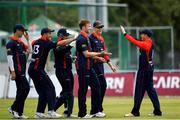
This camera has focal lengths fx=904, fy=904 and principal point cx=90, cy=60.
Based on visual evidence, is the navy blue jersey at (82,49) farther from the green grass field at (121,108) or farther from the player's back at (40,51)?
the green grass field at (121,108)

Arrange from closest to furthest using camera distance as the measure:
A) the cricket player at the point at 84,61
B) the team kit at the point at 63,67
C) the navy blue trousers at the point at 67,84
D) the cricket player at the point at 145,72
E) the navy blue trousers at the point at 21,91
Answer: the cricket player at the point at 84,61 < the team kit at the point at 63,67 < the navy blue trousers at the point at 21,91 < the navy blue trousers at the point at 67,84 < the cricket player at the point at 145,72

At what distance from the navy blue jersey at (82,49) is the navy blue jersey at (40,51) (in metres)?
0.74

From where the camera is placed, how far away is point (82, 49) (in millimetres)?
24703

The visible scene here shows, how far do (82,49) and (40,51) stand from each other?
1.29 metres

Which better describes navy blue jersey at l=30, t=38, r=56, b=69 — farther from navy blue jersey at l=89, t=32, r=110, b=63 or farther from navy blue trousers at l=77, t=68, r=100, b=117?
navy blue jersey at l=89, t=32, r=110, b=63

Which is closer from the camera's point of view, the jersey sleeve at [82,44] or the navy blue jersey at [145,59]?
the jersey sleeve at [82,44]

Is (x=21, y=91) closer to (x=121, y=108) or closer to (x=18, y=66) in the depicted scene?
(x=18, y=66)

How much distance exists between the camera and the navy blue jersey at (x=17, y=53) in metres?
25.4

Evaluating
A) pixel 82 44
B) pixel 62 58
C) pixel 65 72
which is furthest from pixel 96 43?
pixel 82 44

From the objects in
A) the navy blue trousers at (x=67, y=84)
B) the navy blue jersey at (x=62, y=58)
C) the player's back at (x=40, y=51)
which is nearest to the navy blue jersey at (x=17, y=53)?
the player's back at (x=40, y=51)

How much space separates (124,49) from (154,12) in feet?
92.0

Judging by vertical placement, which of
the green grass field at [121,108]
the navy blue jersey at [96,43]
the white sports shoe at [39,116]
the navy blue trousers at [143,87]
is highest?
the navy blue jersey at [96,43]

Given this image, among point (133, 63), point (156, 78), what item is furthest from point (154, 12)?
point (156, 78)

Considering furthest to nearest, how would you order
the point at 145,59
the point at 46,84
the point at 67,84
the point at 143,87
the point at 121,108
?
1. the point at 121,108
2. the point at 143,87
3. the point at 145,59
4. the point at 67,84
5. the point at 46,84
